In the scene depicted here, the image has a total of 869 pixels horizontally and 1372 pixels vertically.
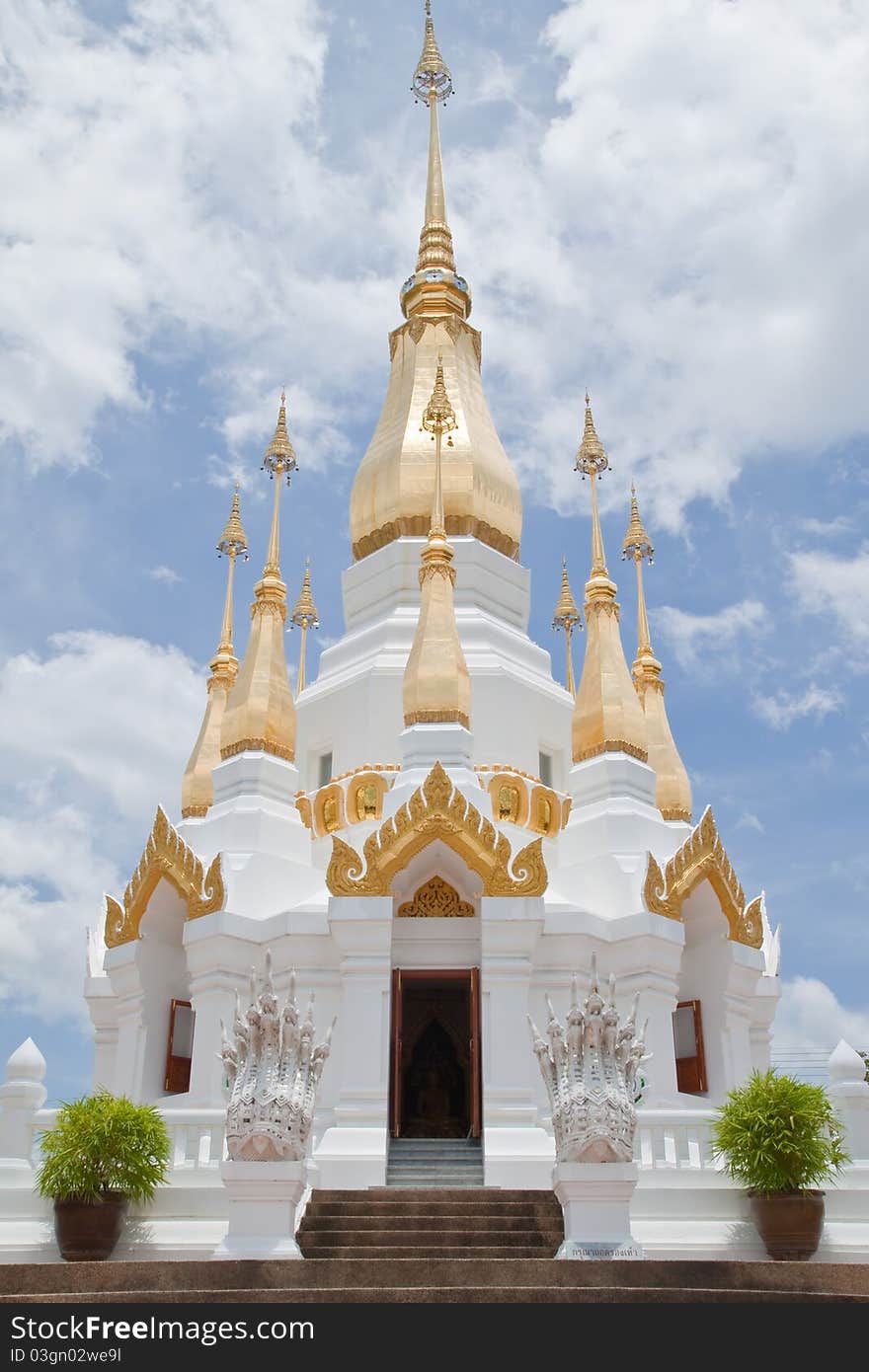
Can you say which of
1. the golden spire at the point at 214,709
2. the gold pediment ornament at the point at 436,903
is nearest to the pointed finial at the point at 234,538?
the golden spire at the point at 214,709

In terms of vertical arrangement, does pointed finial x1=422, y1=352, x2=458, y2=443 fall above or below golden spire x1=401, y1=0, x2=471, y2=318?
below

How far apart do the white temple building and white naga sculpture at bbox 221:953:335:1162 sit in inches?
78.6

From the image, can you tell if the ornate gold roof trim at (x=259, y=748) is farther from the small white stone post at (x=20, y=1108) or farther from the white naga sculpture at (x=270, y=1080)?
the white naga sculpture at (x=270, y=1080)

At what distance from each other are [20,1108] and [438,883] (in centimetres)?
578

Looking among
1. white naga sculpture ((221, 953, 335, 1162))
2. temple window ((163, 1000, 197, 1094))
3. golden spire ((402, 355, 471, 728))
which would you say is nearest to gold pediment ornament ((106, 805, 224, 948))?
temple window ((163, 1000, 197, 1094))

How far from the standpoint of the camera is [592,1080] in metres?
11.1

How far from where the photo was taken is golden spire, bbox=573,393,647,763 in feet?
63.3

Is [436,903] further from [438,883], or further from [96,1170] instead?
[96,1170]

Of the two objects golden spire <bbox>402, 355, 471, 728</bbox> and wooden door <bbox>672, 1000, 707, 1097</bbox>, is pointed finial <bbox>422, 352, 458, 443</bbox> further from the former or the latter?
wooden door <bbox>672, 1000, 707, 1097</bbox>

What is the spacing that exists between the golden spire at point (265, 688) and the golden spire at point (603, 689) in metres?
4.34

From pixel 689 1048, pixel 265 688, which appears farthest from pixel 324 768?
pixel 689 1048

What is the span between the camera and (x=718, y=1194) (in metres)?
12.6

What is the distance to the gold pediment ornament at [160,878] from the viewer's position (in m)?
17.2

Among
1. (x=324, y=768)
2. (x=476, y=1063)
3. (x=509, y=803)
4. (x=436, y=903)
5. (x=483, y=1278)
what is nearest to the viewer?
(x=483, y=1278)
